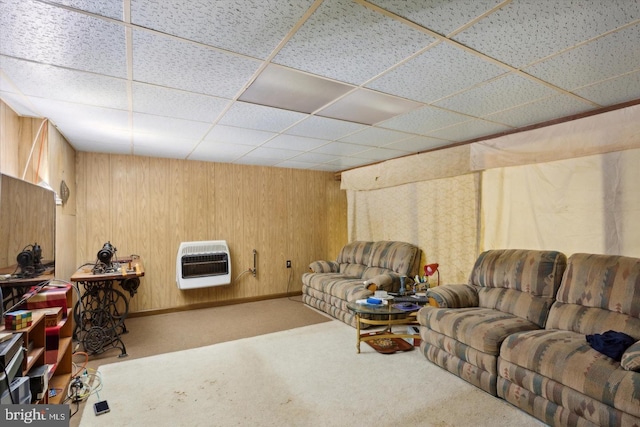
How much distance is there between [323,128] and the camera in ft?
10.6

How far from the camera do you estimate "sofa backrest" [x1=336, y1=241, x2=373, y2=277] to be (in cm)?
483

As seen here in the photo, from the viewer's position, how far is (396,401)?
7.44 ft

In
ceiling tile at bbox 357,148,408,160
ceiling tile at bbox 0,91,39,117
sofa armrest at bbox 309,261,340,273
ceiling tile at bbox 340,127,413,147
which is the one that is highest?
ceiling tile at bbox 340,127,413,147

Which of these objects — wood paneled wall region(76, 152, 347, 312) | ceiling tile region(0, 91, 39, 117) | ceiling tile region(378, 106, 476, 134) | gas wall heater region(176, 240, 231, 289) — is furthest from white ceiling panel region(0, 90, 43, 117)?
ceiling tile region(378, 106, 476, 134)

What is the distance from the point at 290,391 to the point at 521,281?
7.29ft

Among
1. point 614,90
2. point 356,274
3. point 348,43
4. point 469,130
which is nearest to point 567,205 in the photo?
point 614,90

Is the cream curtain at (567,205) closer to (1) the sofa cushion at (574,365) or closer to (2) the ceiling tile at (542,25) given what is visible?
(1) the sofa cushion at (574,365)

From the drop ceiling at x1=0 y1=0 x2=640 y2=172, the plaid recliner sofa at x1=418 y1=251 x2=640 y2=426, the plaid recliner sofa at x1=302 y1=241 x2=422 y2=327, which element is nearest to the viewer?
the drop ceiling at x1=0 y1=0 x2=640 y2=172

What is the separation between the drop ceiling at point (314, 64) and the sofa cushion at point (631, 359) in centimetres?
167

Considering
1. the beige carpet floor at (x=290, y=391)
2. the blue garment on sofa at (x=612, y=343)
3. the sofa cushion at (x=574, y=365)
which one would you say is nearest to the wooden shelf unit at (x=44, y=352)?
the beige carpet floor at (x=290, y=391)

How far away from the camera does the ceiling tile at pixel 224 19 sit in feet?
4.49

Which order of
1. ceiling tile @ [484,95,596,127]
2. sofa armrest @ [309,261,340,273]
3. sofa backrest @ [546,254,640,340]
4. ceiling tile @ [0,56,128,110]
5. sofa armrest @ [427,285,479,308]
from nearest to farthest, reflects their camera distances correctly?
ceiling tile @ [0,56,128,110] → sofa backrest @ [546,254,640,340] → ceiling tile @ [484,95,596,127] → sofa armrest @ [427,285,479,308] → sofa armrest @ [309,261,340,273]

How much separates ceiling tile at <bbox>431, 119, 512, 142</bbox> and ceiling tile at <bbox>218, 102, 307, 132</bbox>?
159 cm

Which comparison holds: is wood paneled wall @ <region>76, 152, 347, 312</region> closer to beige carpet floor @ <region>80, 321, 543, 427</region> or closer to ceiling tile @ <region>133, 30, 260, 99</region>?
beige carpet floor @ <region>80, 321, 543, 427</region>
